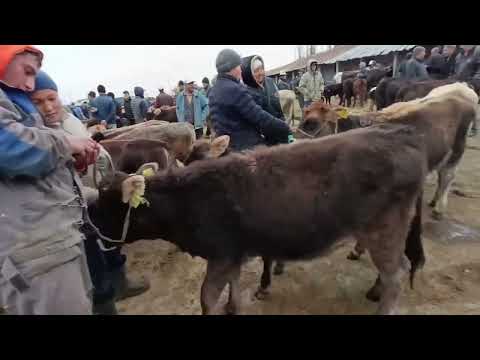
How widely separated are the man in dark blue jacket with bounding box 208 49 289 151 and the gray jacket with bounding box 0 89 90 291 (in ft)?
7.11

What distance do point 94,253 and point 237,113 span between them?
6.98 ft

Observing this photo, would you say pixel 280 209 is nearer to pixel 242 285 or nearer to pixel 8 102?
pixel 242 285

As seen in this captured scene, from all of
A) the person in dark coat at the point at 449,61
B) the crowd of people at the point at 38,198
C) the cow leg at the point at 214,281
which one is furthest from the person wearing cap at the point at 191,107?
the person in dark coat at the point at 449,61

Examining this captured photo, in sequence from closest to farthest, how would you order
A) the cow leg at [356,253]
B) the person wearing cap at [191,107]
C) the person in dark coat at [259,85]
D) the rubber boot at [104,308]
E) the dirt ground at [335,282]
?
the rubber boot at [104,308] → the dirt ground at [335,282] → the person in dark coat at [259,85] → the cow leg at [356,253] → the person wearing cap at [191,107]

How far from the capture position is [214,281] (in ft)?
9.29

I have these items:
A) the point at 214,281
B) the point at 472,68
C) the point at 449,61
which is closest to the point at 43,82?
the point at 214,281

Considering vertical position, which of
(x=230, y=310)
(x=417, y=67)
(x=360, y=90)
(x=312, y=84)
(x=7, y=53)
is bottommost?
(x=360, y=90)

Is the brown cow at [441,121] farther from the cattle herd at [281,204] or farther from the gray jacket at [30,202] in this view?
the gray jacket at [30,202]

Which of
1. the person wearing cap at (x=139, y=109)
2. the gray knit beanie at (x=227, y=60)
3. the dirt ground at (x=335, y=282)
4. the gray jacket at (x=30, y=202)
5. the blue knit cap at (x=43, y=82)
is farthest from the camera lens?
the person wearing cap at (x=139, y=109)

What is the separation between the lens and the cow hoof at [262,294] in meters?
3.67

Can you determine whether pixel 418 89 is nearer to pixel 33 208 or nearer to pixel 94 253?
pixel 94 253

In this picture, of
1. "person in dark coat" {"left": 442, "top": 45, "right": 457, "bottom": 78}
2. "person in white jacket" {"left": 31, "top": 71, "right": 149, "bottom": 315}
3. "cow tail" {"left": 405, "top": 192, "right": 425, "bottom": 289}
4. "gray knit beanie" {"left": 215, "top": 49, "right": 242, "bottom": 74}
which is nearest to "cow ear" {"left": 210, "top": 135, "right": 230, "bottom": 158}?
"gray knit beanie" {"left": 215, "top": 49, "right": 242, "bottom": 74}

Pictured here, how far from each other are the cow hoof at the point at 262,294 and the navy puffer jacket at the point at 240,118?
5.45ft

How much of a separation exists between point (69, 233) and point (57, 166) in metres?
0.36
